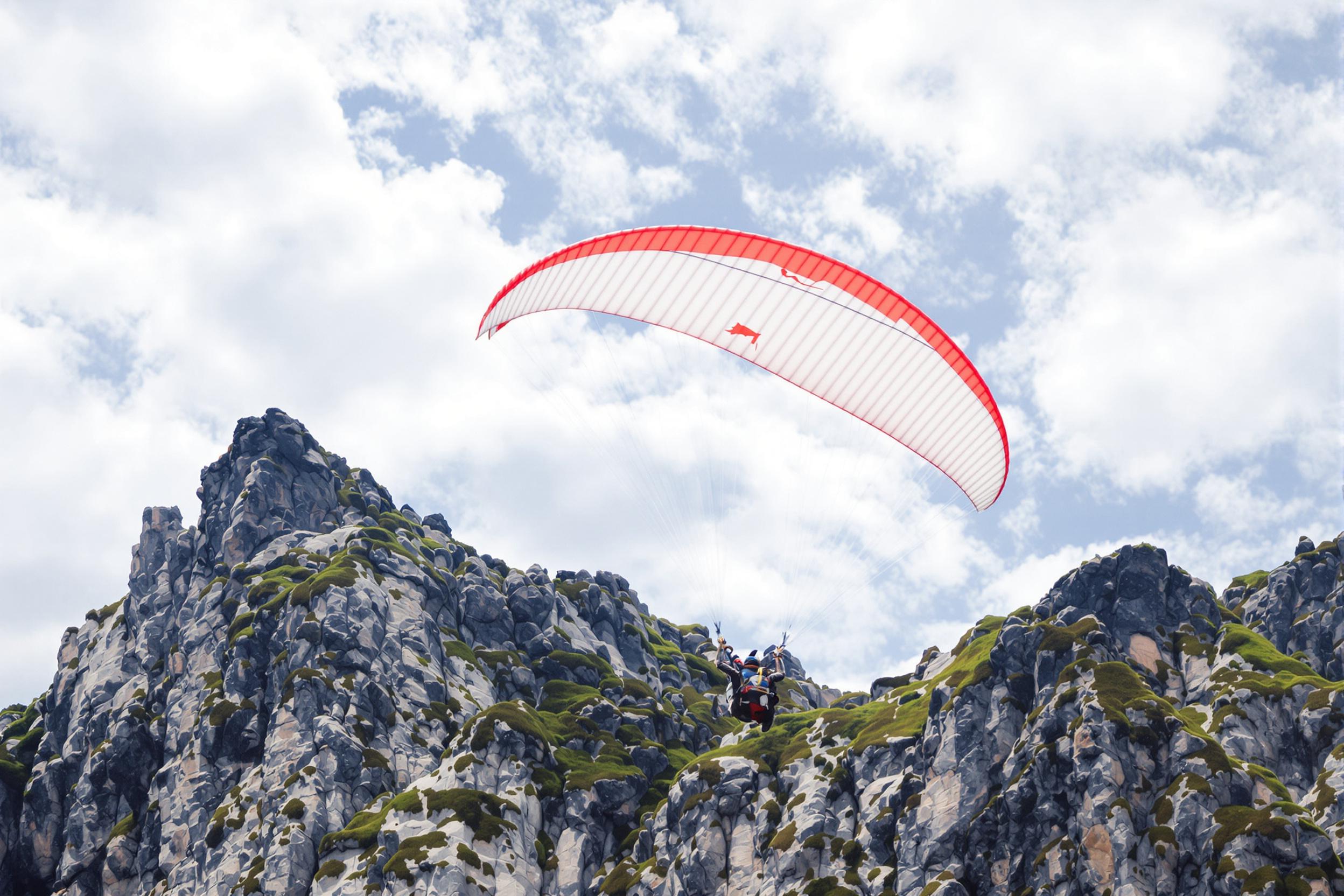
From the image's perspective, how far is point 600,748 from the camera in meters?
92.0

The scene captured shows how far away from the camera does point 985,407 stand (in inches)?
1244

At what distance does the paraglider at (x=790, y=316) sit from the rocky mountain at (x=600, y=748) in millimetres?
41119

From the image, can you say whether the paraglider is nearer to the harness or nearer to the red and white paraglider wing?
the red and white paraglider wing

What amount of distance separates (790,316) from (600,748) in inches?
2706

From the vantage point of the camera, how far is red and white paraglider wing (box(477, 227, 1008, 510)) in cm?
2961

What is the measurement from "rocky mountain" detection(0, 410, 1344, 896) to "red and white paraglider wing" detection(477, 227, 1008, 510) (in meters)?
41.4

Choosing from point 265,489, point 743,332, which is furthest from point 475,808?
point 743,332

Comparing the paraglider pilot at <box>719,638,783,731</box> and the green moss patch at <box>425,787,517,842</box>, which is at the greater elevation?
the green moss patch at <box>425,787,517,842</box>

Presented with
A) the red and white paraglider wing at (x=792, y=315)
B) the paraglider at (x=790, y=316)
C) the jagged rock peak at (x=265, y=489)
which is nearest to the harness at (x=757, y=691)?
the paraglider at (x=790, y=316)

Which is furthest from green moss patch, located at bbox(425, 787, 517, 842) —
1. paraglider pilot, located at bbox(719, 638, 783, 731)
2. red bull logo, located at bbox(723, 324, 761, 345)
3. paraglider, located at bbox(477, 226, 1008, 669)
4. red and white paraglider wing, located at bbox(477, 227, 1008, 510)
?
red bull logo, located at bbox(723, 324, 761, 345)

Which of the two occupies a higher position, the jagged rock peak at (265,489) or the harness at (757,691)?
the jagged rock peak at (265,489)

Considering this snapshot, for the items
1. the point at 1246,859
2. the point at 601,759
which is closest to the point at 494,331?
the point at 1246,859

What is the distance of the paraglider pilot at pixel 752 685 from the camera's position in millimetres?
30625

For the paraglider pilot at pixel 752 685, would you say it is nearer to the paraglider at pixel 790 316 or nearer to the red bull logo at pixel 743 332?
the paraglider at pixel 790 316
